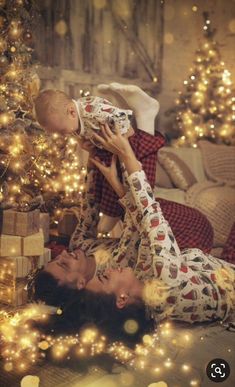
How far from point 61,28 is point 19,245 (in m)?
3.24

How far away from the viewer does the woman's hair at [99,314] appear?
1995 mm

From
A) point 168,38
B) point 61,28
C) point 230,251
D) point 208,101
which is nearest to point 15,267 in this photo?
point 230,251

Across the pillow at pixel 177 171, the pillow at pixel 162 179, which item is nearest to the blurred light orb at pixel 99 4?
the pillow at pixel 177 171

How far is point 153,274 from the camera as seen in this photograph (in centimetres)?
208

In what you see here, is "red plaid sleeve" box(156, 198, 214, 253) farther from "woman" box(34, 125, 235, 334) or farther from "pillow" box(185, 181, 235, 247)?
"pillow" box(185, 181, 235, 247)

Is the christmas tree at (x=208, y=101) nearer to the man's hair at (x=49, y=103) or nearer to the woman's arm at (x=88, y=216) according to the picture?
the woman's arm at (x=88, y=216)

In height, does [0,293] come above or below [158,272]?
below

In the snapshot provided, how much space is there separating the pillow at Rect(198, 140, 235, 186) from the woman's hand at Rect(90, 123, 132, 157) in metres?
2.33

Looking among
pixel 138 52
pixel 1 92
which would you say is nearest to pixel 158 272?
pixel 1 92

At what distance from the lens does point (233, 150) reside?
4.48 m

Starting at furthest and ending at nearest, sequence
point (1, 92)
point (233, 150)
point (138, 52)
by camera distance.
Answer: point (138, 52) < point (233, 150) < point (1, 92)

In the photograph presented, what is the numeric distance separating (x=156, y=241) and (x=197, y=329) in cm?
59

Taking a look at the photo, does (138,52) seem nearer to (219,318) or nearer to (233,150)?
(233,150)

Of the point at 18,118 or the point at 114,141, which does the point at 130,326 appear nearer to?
the point at 114,141
